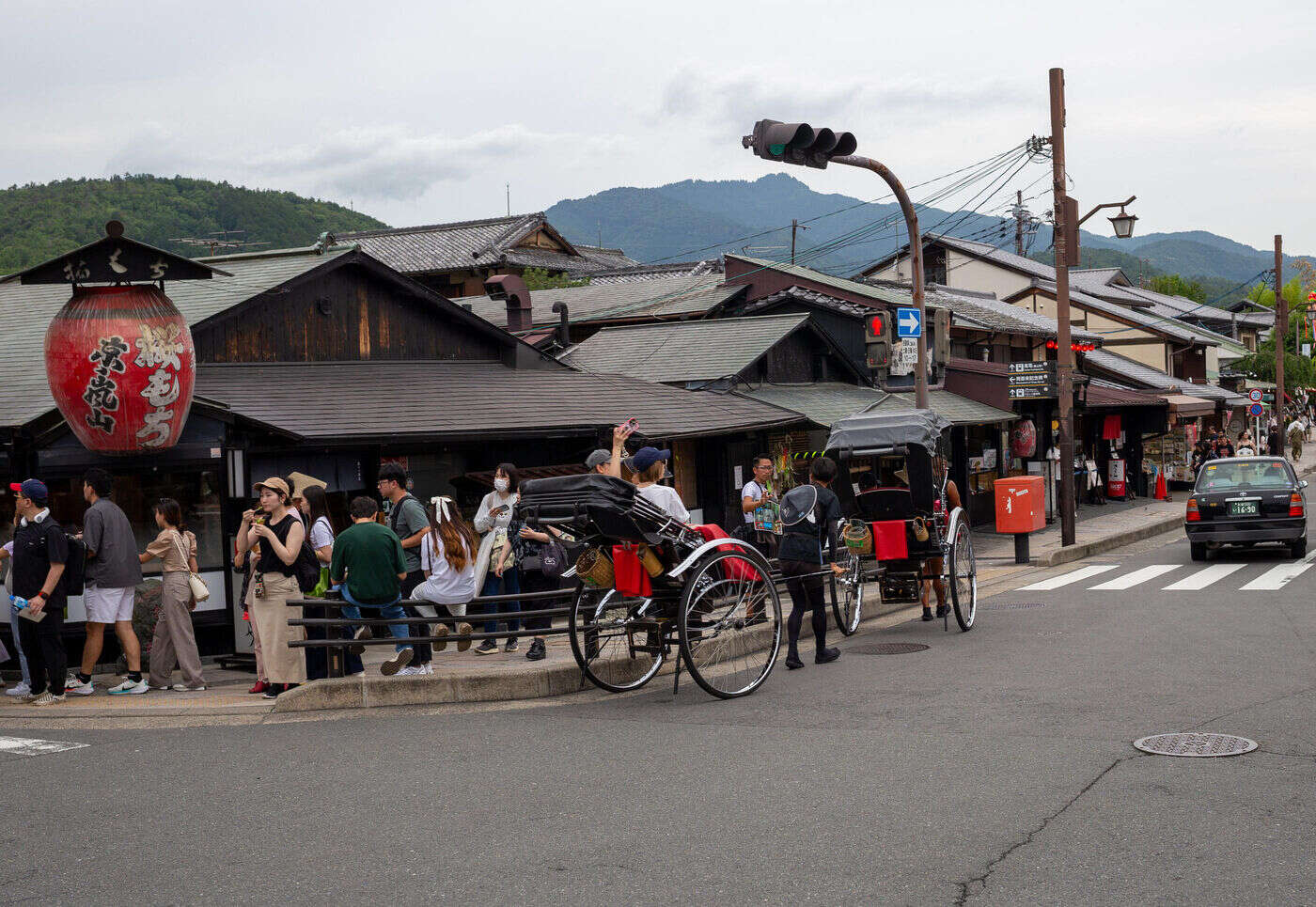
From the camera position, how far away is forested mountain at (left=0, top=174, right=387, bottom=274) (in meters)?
46.0

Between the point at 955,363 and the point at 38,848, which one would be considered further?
the point at 955,363

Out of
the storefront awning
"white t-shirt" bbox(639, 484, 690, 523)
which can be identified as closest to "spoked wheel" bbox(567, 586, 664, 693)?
"white t-shirt" bbox(639, 484, 690, 523)

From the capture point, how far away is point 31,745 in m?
8.77

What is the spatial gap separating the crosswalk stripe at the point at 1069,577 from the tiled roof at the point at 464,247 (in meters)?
31.5

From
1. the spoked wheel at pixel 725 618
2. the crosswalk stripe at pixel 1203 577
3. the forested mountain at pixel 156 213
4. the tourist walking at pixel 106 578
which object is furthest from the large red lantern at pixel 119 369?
the forested mountain at pixel 156 213

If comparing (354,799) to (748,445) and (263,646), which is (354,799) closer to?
(263,646)

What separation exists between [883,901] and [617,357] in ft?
65.3

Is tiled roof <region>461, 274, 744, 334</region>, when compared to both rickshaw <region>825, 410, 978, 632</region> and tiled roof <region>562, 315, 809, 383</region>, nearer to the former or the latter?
tiled roof <region>562, 315, 809, 383</region>

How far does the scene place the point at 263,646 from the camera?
1041 cm

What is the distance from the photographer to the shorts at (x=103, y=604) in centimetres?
1083

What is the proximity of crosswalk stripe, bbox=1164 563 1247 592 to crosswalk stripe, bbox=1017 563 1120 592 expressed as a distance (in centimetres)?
150

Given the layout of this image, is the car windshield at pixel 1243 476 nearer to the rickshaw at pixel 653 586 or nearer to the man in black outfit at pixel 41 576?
the rickshaw at pixel 653 586

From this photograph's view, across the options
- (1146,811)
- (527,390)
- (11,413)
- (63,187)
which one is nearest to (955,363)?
(527,390)

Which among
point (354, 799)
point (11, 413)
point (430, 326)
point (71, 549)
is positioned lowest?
point (354, 799)
